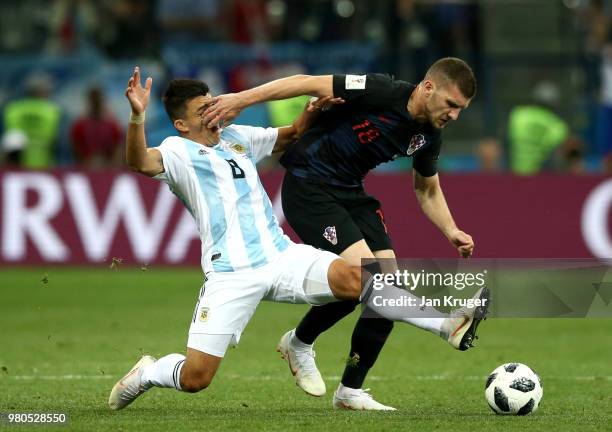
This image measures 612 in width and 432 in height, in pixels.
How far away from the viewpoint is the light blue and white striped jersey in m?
7.16

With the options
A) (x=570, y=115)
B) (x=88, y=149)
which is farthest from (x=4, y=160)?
(x=570, y=115)

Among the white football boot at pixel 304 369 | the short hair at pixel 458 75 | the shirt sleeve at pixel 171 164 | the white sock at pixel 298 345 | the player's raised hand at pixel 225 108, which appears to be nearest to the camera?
the player's raised hand at pixel 225 108

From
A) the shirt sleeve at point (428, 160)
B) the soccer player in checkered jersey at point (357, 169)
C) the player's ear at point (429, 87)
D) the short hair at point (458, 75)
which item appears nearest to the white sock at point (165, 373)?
the soccer player in checkered jersey at point (357, 169)

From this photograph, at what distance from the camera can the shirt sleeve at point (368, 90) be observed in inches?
294

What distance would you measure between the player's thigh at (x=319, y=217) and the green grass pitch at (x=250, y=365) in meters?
1.02

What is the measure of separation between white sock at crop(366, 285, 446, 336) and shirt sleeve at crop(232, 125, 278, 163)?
112cm

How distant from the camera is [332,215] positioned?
25.1 ft

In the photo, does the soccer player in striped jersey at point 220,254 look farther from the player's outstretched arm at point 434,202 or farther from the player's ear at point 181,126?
the player's outstretched arm at point 434,202

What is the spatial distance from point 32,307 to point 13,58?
→ 6.15 metres

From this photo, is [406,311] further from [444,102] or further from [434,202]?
[444,102]

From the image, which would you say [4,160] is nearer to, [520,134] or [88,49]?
[88,49]

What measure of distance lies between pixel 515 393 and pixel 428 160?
1.53m

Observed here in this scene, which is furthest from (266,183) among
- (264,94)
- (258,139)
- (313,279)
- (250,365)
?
(313,279)

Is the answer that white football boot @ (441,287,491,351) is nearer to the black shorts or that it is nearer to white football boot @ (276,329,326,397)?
the black shorts
